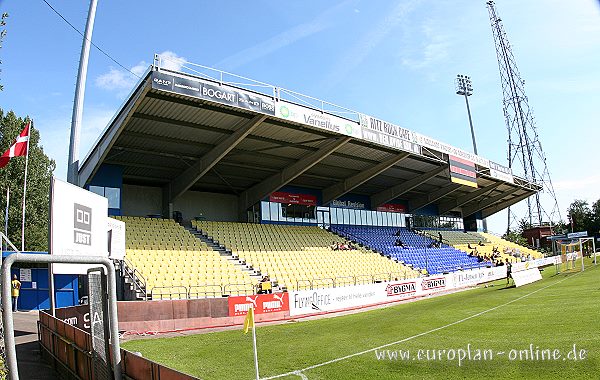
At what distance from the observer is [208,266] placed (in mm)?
22453

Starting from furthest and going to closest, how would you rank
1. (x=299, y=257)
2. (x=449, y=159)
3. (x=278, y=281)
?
(x=449, y=159), (x=299, y=257), (x=278, y=281)

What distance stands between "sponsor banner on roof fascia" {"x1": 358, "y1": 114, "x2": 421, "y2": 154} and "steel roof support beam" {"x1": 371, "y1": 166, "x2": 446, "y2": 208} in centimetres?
730

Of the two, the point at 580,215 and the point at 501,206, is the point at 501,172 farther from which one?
the point at 580,215

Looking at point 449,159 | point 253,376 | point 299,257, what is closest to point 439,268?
point 449,159

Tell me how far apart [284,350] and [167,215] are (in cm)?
2050

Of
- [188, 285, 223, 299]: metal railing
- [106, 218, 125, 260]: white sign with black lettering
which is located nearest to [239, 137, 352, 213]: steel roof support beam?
[188, 285, 223, 299]: metal railing

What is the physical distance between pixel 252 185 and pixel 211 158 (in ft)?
27.0

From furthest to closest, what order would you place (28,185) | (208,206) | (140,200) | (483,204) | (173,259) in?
(483,204) → (28,185) → (208,206) → (140,200) → (173,259)

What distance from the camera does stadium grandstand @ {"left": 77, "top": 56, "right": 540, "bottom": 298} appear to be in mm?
Result: 20703

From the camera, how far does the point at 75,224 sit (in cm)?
1043

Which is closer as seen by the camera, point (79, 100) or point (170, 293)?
A: point (170, 293)

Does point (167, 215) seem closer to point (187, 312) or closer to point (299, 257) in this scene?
point (299, 257)

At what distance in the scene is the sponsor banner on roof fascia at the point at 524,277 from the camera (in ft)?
82.7

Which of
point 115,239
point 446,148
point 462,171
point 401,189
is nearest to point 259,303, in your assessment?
point 115,239
